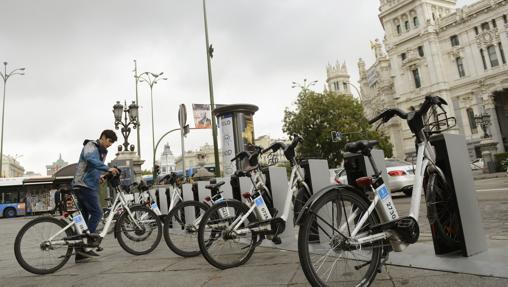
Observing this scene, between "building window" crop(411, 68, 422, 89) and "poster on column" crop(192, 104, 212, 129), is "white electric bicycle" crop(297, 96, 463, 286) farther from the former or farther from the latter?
"building window" crop(411, 68, 422, 89)

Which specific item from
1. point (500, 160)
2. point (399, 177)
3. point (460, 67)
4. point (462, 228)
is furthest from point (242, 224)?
point (460, 67)

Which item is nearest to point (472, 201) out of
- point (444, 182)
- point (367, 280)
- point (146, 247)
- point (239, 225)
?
point (444, 182)

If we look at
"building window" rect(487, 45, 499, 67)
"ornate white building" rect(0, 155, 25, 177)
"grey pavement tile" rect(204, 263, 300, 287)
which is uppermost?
"ornate white building" rect(0, 155, 25, 177)

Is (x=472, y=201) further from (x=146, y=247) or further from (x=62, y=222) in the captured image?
(x=62, y=222)

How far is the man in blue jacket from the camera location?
5273 millimetres

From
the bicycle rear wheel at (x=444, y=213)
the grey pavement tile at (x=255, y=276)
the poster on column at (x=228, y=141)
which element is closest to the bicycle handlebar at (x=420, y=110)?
the bicycle rear wheel at (x=444, y=213)

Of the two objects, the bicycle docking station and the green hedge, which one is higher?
the green hedge

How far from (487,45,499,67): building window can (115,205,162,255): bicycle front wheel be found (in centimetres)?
4846

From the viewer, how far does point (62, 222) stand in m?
4.90

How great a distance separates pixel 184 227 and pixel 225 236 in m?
1.20

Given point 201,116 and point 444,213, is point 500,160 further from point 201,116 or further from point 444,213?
point 444,213

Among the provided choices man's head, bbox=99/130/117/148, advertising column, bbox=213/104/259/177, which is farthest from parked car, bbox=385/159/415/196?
man's head, bbox=99/130/117/148

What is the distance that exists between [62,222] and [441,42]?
5281 cm

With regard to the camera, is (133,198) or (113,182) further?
(133,198)
